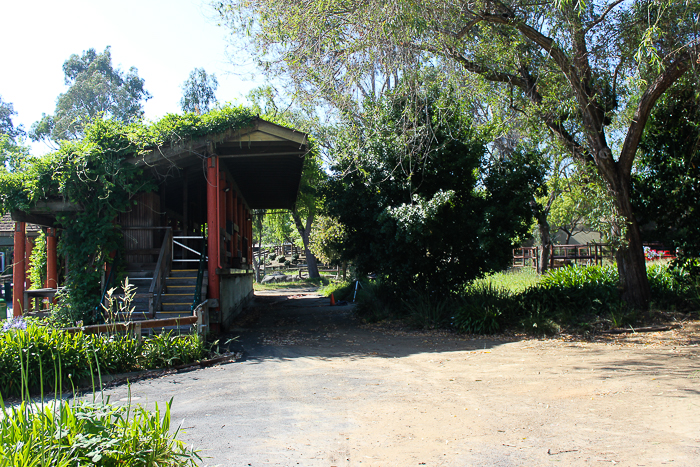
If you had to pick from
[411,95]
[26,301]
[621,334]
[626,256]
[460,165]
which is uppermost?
[411,95]

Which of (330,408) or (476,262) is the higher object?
(476,262)

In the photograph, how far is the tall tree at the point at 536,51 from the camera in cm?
945

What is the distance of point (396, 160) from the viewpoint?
39.5 feet

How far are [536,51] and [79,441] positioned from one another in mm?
11495

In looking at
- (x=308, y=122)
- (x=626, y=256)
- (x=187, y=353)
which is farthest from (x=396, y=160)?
(x=187, y=353)

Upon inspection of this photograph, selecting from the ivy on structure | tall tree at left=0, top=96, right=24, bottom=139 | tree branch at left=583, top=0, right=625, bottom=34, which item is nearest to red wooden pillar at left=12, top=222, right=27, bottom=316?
the ivy on structure

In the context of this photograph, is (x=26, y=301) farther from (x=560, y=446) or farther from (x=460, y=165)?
(x=560, y=446)

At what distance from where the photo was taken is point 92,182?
1064 centimetres

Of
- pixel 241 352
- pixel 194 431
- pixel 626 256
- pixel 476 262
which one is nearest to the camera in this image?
pixel 194 431

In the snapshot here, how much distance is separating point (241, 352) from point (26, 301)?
6450mm

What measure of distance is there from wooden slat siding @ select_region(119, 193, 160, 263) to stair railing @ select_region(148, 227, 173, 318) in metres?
0.45

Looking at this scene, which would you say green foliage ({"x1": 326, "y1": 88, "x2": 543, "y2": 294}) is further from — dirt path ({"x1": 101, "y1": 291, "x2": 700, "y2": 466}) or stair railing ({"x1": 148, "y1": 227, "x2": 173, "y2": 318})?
stair railing ({"x1": 148, "y1": 227, "x2": 173, "y2": 318})

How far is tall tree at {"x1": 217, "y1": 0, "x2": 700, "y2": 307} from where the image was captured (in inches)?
372

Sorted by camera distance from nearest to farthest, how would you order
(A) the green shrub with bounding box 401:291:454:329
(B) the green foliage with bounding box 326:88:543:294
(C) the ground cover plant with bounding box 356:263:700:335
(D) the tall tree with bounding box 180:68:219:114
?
1. (C) the ground cover plant with bounding box 356:263:700:335
2. (B) the green foliage with bounding box 326:88:543:294
3. (A) the green shrub with bounding box 401:291:454:329
4. (D) the tall tree with bounding box 180:68:219:114
